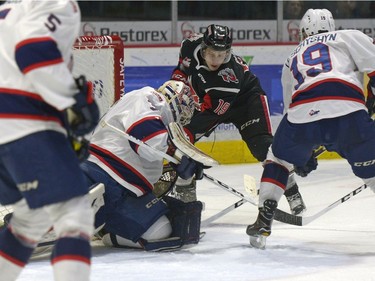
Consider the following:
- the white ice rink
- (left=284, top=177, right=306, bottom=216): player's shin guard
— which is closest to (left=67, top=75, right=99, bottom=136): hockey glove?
the white ice rink

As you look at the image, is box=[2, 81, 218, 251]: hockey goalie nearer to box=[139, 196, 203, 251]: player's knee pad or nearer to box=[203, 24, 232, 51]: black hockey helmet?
box=[139, 196, 203, 251]: player's knee pad

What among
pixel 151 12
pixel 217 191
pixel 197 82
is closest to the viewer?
pixel 197 82

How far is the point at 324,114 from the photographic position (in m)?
4.16

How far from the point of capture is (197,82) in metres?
5.52

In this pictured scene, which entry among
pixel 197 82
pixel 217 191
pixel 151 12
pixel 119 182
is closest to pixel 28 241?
pixel 119 182

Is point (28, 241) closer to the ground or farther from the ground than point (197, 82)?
farther from the ground

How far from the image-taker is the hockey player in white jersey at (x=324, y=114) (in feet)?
13.7

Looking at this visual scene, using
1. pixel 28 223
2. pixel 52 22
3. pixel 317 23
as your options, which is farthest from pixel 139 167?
pixel 52 22

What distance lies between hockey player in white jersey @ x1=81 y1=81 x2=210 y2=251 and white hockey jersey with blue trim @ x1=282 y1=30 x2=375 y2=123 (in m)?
0.45

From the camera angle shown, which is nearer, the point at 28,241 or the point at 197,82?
the point at 28,241

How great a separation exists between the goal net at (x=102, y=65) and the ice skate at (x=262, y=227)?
49.2 inches

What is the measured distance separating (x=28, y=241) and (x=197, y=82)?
261cm

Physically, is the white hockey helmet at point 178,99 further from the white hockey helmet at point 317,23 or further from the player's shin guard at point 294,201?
the player's shin guard at point 294,201

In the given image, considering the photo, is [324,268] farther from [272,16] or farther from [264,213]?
[272,16]
